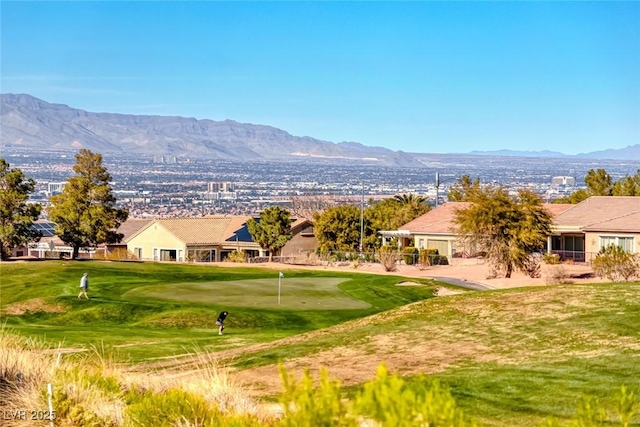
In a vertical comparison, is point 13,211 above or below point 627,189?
below

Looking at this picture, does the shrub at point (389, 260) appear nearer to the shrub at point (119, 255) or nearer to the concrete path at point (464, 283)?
the concrete path at point (464, 283)

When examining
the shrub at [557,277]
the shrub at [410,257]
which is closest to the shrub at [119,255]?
the shrub at [410,257]

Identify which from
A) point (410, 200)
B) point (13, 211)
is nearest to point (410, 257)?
point (13, 211)

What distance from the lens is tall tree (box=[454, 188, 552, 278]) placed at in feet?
162

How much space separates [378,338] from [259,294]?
20731mm

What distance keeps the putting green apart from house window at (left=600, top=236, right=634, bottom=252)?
→ 59.2 feet

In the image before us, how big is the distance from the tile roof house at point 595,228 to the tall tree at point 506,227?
7077mm

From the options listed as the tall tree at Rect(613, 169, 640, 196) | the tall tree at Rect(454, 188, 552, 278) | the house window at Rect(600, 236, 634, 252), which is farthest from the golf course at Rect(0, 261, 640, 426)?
the tall tree at Rect(613, 169, 640, 196)

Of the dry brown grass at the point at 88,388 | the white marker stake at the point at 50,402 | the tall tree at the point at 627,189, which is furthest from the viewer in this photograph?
the tall tree at the point at 627,189

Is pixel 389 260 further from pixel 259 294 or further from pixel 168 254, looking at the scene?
pixel 168 254

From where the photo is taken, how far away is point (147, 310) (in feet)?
116

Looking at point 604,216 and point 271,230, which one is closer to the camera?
point 604,216

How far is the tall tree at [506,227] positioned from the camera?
162ft

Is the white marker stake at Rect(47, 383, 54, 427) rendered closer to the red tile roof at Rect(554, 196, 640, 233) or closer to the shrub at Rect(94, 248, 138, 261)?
the red tile roof at Rect(554, 196, 640, 233)
